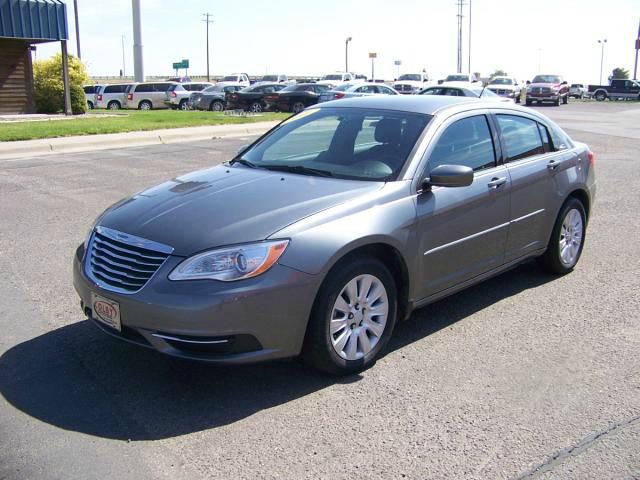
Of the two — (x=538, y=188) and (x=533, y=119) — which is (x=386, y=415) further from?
(x=533, y=119)

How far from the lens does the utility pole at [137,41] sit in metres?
37.4

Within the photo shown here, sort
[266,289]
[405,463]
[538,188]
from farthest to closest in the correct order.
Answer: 1. [538,188]
2. [266,289]
3. [405,463]

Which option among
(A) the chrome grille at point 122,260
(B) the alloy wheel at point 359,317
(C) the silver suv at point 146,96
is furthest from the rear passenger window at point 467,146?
(C) the silver suv at point 146,96

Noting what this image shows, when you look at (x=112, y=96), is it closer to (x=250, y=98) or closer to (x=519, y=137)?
(x=250, y=98)

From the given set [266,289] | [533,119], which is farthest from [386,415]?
[533,119]

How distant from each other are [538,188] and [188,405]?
11.0ft

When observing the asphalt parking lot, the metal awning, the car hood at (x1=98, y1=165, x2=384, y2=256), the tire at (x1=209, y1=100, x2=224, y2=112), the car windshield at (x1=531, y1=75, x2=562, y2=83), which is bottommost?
the asphalt parking lot

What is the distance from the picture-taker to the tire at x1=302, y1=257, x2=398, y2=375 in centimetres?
395

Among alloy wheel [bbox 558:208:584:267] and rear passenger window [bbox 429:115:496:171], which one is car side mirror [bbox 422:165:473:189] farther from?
alloy wheel [bbox 558:208:584:267]

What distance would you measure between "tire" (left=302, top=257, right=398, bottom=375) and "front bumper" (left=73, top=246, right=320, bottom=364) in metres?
0.13

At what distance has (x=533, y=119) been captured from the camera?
6008 millimetres

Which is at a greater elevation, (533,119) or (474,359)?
(533,119)

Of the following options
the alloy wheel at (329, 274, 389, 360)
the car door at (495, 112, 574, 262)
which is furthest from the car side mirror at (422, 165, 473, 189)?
the car door at (495, 112, 574, 262)

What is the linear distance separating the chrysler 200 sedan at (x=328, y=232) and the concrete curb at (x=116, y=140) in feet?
36.4
